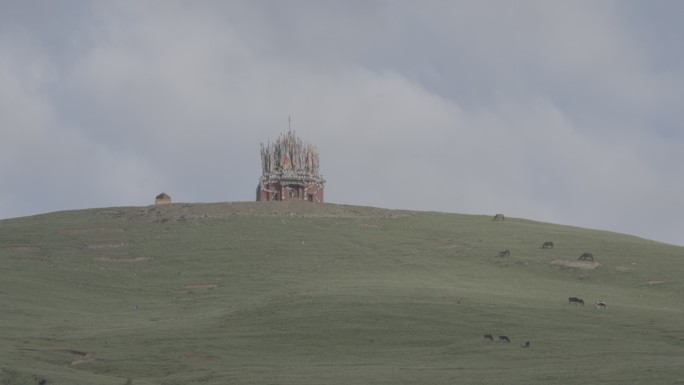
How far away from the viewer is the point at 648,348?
2894 inches

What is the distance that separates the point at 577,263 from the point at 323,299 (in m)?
28.8

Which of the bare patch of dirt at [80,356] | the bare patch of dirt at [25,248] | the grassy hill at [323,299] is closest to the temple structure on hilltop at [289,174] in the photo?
the grassy hill at [323,299]

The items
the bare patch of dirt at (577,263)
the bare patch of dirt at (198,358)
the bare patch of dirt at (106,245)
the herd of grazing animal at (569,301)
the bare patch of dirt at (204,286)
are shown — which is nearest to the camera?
the bare patch of dirt at (198,358)

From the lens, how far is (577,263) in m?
110

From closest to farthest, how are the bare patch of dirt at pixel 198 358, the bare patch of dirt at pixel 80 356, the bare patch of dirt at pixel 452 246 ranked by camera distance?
the bare patch of dirt at pixel 80 356 → the bare patch of dirt at pixel 198 358 → the bare patch of dirt at pixel 452 246

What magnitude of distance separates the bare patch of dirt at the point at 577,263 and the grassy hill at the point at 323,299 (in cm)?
24

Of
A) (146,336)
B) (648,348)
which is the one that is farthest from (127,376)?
(648,348)

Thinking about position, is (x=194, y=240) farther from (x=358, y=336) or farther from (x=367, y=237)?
(x=358, y=336)

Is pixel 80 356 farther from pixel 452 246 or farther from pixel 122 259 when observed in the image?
pixel 452 246

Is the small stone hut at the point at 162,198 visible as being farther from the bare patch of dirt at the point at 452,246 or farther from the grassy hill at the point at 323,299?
the bare patch of dirt at the point at 452,246

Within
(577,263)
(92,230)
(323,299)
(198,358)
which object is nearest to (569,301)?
(323,299)

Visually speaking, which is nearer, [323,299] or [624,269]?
[323,299]

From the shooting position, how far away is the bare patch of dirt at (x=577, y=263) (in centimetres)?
10900

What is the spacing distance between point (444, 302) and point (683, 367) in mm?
25737
